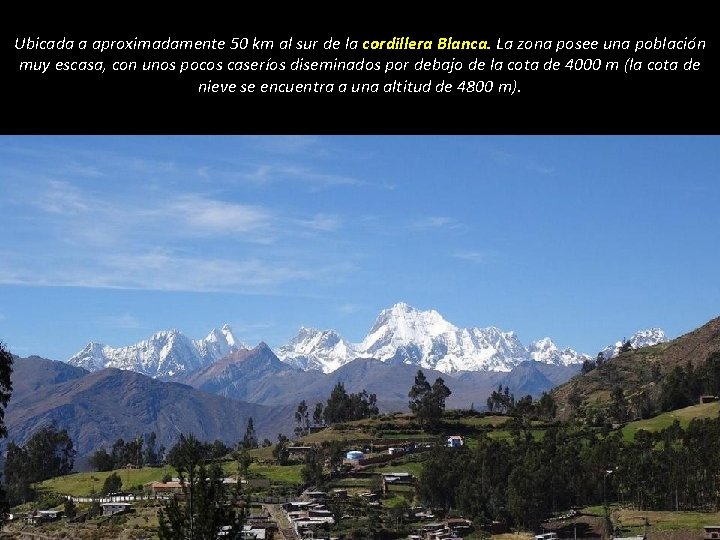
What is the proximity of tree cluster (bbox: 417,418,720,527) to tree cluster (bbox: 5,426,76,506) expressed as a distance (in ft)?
155

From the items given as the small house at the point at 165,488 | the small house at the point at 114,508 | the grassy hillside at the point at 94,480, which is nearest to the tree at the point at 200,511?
the small house at the point at 114,508

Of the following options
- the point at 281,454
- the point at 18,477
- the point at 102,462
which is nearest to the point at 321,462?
the point at 281,454

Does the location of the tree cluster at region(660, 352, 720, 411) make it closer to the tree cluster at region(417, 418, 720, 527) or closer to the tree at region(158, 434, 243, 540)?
the tree cluster at region(417, 418, 720, 527)

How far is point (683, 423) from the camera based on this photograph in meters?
102

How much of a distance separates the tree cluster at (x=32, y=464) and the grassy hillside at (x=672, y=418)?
224ft

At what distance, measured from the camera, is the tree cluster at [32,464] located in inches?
4099

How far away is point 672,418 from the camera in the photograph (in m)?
107

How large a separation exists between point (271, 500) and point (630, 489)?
1287 inches

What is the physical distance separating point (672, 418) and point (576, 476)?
30.6 metres

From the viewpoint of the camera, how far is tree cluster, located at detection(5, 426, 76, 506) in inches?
4099
